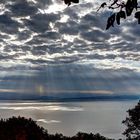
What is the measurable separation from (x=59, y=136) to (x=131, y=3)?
21.5 meters

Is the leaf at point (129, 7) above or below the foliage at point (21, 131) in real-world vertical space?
above

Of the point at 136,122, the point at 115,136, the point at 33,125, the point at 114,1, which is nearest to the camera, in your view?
the point at 114,1

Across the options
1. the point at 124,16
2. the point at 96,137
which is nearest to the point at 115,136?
the point at 96,137

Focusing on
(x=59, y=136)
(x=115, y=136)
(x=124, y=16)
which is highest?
(x=124, y=16)

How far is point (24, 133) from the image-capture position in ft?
82.6

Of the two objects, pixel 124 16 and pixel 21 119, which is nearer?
pixel 124 16

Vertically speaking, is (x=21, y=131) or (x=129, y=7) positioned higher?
(x=129, y=7)

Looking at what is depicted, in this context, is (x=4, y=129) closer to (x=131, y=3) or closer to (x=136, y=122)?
(x=131, y=3)

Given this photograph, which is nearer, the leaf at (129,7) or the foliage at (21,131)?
the leaf at (129,7)

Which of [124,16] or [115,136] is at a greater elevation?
[124,16]

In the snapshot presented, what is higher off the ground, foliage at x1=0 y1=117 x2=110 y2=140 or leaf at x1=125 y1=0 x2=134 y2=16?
leaf at x1=125 y1=0 x2=134 y2=16

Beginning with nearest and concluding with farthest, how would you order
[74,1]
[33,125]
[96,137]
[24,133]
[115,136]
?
1. [74,1]
2. [24,133]
3. [33,125]
4. [96,137]
5. [115,136]

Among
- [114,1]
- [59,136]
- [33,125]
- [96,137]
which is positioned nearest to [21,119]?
[33,125]

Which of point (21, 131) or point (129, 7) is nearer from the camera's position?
point (129, 7)
